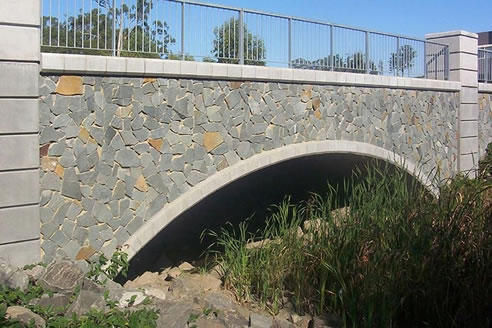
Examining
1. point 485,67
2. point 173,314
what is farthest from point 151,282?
point 485,67

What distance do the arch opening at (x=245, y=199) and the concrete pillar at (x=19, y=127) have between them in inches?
176

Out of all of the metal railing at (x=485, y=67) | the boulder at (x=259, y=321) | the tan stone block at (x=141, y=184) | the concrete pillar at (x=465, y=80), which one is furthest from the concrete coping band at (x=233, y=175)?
the metal railing at (x=485, y=67)

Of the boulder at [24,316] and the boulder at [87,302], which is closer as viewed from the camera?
the boulder at [24,316]

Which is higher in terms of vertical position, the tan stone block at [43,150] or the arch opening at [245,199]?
the tan stone block at [43,150]

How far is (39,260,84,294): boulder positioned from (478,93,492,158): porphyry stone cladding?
9845mm

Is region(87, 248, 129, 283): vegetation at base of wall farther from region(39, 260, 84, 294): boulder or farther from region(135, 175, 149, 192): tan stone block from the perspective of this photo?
region(135, 175, 149, 192): tan stone block

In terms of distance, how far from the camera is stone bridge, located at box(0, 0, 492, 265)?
5746 mm

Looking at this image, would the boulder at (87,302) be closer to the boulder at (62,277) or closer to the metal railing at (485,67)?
the boulder at (62,277)

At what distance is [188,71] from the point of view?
703 centimetres

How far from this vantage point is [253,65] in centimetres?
828

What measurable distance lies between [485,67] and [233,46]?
7.86 metres

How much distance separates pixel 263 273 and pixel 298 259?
450 millimetres

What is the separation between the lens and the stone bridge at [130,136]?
5.75 metres

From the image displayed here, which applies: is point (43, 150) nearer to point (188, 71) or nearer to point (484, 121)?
point (188, 71)
